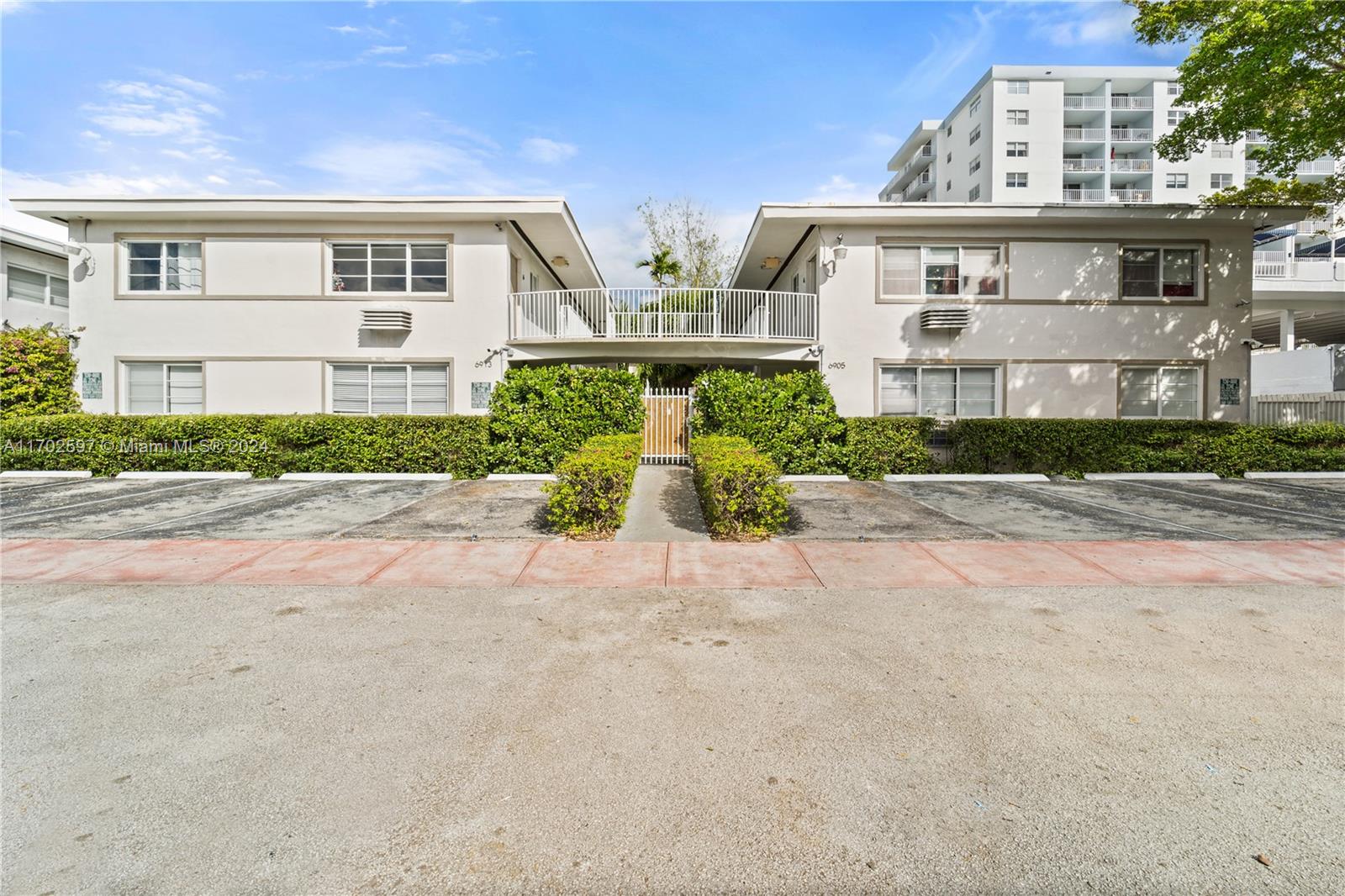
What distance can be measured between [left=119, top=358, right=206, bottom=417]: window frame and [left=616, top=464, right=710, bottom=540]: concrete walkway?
10250 mm

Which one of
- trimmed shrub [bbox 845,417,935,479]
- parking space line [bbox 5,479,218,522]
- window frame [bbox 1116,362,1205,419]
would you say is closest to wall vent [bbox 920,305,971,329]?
trimmed shrub [bbox 845,417,935,479]

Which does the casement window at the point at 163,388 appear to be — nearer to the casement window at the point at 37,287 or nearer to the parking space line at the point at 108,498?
the parking space line at the point at 108,498

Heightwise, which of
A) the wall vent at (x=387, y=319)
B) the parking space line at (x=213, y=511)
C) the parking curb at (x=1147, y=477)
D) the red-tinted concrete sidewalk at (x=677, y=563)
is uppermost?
the wall vent at (x=387, y=319)

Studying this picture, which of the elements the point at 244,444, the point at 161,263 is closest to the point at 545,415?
the point at 244,444

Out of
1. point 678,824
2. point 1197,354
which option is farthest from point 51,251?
point 1197,354

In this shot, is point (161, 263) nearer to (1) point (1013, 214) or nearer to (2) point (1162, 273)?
(1) point (1013, 214)

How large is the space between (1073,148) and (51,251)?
5432cm

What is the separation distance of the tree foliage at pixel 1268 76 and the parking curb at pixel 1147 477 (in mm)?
6288

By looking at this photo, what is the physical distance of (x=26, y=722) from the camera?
3387 millimetres

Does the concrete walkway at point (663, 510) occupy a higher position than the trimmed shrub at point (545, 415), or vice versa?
the trimmed shrub at point (545, 415)

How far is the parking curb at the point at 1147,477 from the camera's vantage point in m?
12.4

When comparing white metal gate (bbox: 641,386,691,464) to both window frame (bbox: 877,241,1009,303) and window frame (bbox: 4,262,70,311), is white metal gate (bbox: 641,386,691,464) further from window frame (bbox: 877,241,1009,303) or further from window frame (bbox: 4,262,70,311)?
window frame (bbox: 4,262,70,311)

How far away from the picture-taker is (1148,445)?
12.9 meters

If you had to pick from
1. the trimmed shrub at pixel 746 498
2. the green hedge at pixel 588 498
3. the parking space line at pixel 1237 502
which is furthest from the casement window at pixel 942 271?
the green hedge at pixel 588 498
